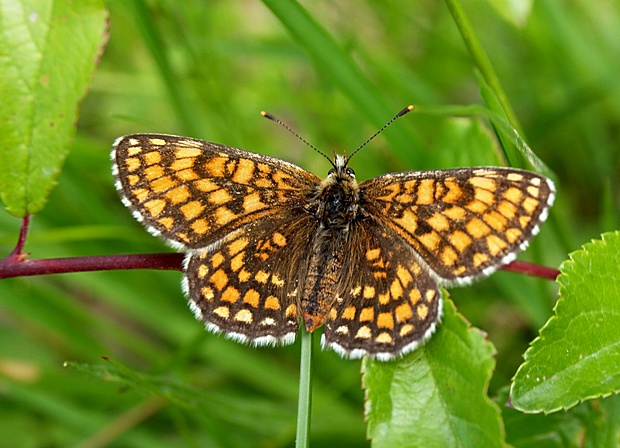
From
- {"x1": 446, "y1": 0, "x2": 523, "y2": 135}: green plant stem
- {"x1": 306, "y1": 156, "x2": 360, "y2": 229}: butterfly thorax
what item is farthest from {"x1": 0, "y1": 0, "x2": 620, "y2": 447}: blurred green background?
{"x1": 306, "y1": 156, "x2": 360, "y2": 229}: butterfly thorax

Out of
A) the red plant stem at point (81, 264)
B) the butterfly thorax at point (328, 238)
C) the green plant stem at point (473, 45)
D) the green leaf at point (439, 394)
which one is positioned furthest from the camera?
the green plant stem at point (473, 45)

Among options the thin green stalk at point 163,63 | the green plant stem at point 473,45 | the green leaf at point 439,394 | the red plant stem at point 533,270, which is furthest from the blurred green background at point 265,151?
the green leaf at point 439,394

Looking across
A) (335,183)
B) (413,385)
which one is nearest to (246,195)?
(335,183)

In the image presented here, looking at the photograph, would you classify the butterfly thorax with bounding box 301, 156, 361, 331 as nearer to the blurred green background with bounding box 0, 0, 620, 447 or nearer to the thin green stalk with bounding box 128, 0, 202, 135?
the blurred green background with bounding box 0, 0, 620, 447

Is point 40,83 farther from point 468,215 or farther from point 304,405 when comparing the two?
point 468,215

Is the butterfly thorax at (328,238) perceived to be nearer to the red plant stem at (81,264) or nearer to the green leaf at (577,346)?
the red plant stem at (81,264)

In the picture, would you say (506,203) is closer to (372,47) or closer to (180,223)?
(180,223)

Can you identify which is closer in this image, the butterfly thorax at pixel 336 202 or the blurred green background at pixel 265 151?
the butterfly thorax at pixel 336 202
